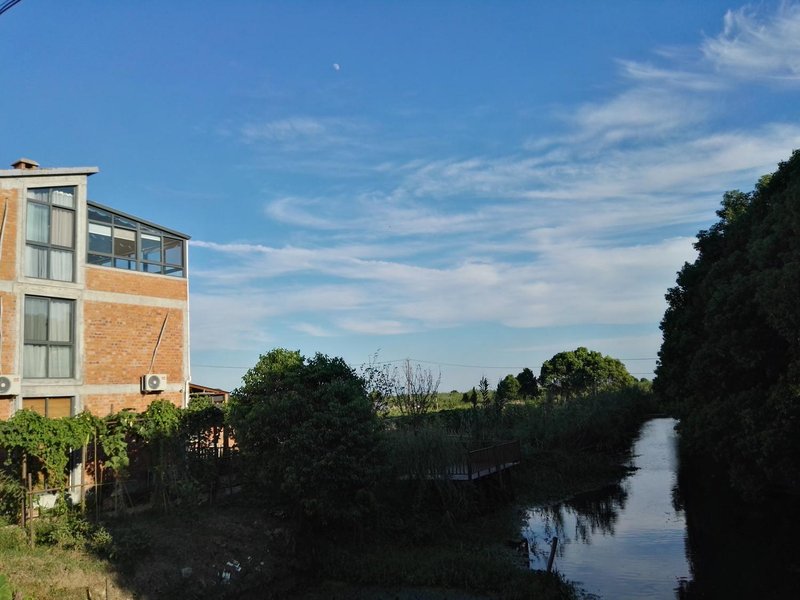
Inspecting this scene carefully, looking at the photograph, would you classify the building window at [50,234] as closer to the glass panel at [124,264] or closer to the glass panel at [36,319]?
the glass panel at [36,319]

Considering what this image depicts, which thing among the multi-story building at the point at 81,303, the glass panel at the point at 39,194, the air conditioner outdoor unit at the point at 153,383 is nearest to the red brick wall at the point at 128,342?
the multi-story building at the point at 81,303

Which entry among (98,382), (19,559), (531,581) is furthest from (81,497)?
(531,581)

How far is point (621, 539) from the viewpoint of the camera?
17859mm

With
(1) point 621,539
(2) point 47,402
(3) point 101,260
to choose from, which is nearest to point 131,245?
(3) point 101,260

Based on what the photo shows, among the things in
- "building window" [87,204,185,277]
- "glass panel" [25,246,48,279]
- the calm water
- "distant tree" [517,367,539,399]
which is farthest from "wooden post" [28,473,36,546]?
"distant tree" [517,367,539,399]

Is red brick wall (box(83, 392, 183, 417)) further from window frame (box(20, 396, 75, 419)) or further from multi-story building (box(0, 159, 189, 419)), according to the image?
window frame (box(20, 396, 75, 419))

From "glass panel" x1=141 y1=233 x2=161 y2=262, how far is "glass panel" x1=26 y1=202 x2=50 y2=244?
9.57 feet

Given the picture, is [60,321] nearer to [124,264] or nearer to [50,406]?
[50,406]

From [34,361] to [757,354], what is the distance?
17902mm

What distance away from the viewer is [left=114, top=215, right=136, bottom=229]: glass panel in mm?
18938

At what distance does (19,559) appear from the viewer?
434 inches

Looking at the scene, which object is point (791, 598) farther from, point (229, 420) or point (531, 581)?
point (229, 420)

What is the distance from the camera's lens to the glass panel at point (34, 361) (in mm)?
16469

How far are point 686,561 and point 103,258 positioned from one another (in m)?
17.6
